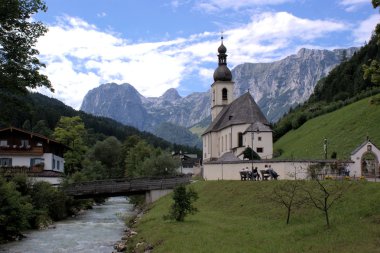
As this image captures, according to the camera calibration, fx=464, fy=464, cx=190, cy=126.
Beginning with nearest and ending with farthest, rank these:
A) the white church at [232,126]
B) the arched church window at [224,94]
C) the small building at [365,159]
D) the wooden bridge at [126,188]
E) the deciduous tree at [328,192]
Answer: the deciduous tree at [328,192], the small building at [365,159], the wooden bridge at [126,188], the white church at [232,126], the arched church window at [224,94]

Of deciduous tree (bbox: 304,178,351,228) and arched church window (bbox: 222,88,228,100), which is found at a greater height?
arched church window (bbox: 222,88,228,100)

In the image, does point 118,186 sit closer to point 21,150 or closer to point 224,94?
point 21,150

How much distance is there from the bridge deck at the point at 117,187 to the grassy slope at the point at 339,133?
79.7 ft

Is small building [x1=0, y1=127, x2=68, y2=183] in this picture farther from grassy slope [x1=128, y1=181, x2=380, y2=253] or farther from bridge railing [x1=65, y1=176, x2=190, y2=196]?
grassy slope [x1=128, y1=181, x2=380, y2=253]

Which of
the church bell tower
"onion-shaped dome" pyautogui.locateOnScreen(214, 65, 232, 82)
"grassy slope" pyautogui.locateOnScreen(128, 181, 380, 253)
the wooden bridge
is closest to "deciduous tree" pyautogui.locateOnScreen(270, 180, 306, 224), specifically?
"grassy slope" pyautogui.locateOnScreen(128, 181, 380, 253)

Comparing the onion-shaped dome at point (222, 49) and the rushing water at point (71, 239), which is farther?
the onion-shaped dome at point (222, 49)

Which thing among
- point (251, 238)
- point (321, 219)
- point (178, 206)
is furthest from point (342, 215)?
point (178, 206)

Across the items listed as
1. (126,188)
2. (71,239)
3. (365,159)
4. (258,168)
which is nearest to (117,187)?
(126,188)

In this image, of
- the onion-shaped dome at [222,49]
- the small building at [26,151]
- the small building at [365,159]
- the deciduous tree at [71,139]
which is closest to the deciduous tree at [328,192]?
the small building at [365,159]

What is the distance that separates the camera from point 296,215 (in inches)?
917

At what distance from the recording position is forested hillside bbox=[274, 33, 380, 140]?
330 ft

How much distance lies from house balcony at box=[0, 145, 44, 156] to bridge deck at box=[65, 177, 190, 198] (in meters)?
8.02

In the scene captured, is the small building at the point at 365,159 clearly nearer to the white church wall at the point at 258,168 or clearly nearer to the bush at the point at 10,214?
the white church wall at the point at 258,168

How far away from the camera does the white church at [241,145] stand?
122 feet
